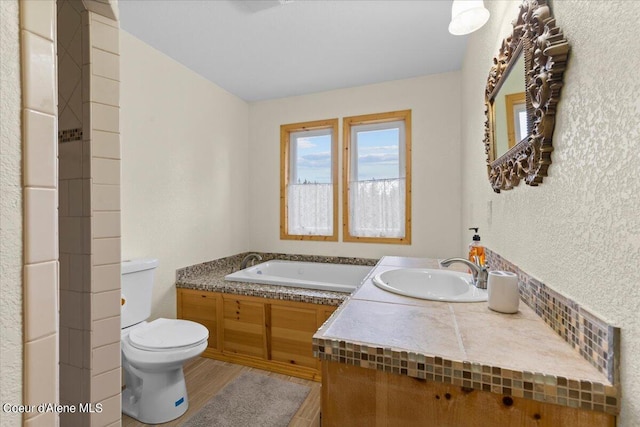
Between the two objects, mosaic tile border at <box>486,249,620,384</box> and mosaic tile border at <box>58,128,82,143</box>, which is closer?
mosaic tile border at <box>486,249,620,384</box>

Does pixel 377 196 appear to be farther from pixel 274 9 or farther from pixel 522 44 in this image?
pixel 522 44

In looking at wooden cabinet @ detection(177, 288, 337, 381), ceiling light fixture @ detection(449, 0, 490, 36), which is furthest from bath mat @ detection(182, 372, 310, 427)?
ceiling light fixture @ detection(449, 0, 490, 36)

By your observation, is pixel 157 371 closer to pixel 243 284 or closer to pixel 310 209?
pixel 243 284

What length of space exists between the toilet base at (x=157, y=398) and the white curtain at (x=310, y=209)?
1.90m

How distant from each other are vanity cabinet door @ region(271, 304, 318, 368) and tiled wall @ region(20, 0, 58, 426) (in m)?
1.74

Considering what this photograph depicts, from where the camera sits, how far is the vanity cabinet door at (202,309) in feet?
7.95

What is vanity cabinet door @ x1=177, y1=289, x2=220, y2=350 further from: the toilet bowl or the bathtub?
the toilet bowl

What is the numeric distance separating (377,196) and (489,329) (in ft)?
7.52

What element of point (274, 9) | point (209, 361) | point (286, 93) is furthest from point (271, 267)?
point (274, 9)

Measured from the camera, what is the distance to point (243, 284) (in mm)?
2439

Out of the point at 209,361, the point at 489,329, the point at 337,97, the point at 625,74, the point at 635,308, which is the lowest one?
the point at 209,361

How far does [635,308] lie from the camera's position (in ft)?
1.75

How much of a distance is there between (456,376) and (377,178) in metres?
2.58

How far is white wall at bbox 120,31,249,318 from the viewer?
84.6 inches
